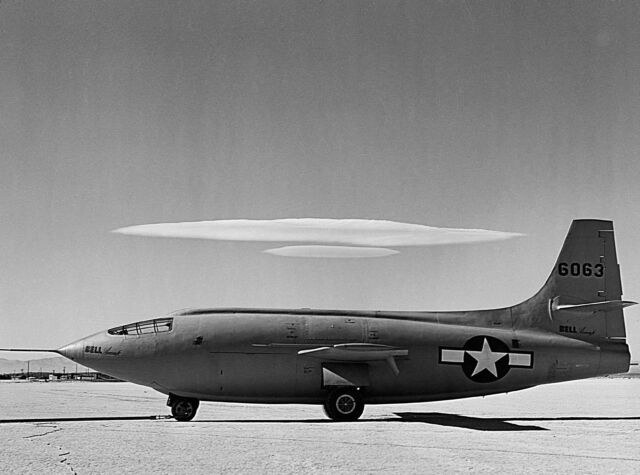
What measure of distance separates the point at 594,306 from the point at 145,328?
17605 millimetres

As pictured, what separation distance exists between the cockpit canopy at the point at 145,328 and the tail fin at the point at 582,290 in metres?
14.6

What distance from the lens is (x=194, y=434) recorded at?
784 inches

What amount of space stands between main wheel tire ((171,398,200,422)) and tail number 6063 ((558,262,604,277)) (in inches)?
651

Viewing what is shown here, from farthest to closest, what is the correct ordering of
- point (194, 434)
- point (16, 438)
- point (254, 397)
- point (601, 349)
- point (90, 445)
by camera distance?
point (601, 349) < point (254, 397) < point (194, 434) < point (16, 438) < point (90, 445)

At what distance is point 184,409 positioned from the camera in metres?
28.2

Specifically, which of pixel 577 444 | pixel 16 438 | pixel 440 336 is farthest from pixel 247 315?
pixel 577 444

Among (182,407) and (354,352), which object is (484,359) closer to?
(354,352)

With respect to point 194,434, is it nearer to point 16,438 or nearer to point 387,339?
point 16,438

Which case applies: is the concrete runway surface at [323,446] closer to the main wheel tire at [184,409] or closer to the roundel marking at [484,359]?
the main wheel tire at [184,409]

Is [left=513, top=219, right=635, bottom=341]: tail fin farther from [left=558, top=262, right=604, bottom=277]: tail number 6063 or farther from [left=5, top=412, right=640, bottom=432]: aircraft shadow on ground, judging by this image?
[left=5, top=412, right=640, bottom=432]: aircraft shadow on ground

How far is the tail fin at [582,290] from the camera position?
31734mm

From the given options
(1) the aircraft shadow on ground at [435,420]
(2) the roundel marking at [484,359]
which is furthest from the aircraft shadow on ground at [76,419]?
(2) the roundel marking at [484,359]

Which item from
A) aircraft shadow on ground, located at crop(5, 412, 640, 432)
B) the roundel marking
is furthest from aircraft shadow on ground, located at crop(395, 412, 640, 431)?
the roundel marking

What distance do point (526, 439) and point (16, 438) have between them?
13217mm
